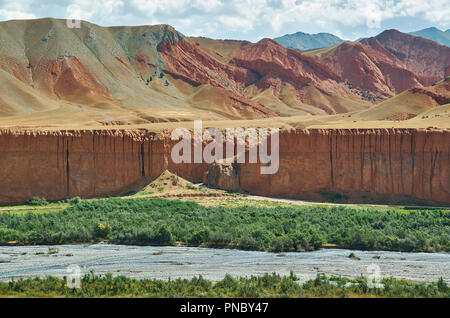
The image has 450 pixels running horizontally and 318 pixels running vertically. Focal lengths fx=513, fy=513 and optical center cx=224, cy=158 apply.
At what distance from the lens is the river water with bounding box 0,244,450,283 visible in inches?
749

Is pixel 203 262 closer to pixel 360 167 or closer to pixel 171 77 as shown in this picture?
pixel 360 167

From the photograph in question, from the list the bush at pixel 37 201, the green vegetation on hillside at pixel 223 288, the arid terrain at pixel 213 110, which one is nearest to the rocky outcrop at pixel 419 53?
the arid terrain at pixel 213 110

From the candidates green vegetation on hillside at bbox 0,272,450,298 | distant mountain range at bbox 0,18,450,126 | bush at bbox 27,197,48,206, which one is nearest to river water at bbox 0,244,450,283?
green vegetation on hillside at bbox 0,272,450,298

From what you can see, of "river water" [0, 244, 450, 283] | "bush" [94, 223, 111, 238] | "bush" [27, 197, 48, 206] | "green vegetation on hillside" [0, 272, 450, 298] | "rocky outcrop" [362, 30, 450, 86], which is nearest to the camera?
"green vegetation on hillside" [0, 272, 450, 298]

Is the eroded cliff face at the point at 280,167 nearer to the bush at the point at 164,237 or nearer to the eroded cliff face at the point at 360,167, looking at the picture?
the eroded cliff face at the point at 360,167

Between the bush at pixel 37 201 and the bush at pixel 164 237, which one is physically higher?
the bush at pixel 37 201

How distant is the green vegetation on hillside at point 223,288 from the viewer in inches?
623

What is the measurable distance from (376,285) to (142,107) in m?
65.9

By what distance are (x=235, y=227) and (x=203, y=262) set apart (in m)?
5.01

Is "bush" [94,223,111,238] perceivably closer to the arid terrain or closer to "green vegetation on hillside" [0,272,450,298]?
"green vegetation on hillside" [0,272,450,298]

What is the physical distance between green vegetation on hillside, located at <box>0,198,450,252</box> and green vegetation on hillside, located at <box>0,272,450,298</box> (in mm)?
5874
